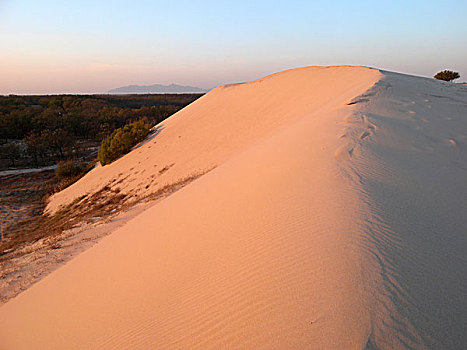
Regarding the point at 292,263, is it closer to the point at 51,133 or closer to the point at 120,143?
the point at 120,143

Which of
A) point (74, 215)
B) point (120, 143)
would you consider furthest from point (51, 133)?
point (74, 215)

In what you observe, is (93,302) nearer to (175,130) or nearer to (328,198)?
(328,198)

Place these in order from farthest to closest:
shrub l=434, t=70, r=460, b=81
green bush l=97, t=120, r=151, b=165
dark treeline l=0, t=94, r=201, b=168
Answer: shrub l=434, t=70, r=460, b=81 < dark treeline l=0, t=94, r=201, b=168 < green bush l=97, t=120, r=151, b=165

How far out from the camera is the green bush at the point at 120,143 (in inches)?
536

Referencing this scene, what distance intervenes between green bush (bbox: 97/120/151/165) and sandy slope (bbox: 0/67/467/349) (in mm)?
9947

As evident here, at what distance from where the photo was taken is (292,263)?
2172 mm

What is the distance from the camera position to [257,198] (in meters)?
3.49

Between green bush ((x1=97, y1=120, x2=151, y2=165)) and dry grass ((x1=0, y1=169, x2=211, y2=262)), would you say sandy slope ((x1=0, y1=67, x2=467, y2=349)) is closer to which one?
dry grass ((x1=0, y1=169, x2=211, y2=262))

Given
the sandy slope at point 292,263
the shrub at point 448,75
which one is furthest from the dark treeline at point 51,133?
the shrub at point 448,75

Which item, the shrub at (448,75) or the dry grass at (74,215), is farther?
the shrub at (448,75)

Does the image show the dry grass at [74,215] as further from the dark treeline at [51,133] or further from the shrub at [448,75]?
the shrub at [448,75]

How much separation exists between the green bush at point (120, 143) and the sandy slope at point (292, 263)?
9947 millimetres

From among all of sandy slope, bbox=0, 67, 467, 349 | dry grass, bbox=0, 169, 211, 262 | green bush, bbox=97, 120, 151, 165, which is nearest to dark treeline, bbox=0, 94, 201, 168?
green bush, bbox=97, 120, 151, 165

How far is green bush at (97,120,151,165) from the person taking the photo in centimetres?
1362
